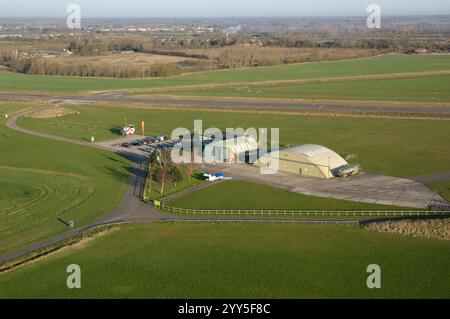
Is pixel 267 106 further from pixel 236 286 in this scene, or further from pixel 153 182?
pixel 236 286

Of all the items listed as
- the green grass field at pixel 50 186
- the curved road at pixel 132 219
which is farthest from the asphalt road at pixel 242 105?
the curved road at pixel 132 219

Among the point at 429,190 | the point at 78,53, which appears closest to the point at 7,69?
the point at 78,53

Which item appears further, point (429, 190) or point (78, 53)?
point (78, 53)

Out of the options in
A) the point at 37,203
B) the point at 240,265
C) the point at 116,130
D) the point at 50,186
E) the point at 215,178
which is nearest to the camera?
the point at 240,265

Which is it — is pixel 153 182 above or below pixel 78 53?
below

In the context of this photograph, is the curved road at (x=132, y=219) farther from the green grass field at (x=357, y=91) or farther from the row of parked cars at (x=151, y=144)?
the green grass field at (x=357, y=91)

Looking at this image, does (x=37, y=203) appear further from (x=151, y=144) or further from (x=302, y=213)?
(x=151, y=144)

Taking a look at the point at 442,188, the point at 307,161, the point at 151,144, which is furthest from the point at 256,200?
the point at 151,144
